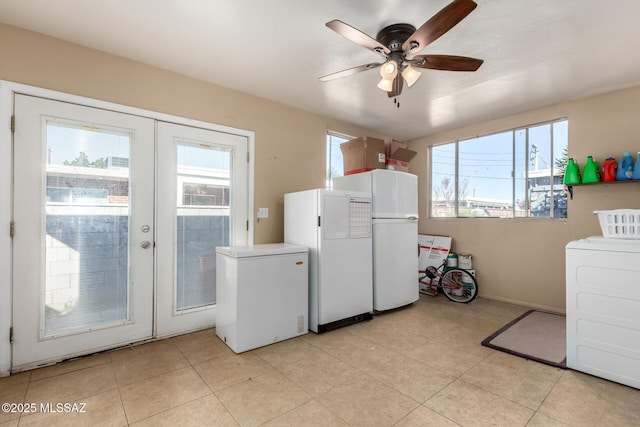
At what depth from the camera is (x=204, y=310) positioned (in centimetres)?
311

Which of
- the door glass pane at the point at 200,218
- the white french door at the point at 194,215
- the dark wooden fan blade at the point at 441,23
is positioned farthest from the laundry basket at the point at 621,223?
the door glass pane at the point at 200,218

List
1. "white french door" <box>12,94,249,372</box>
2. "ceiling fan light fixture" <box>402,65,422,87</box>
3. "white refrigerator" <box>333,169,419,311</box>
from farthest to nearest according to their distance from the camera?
"white refrigerator" <box>333,169,419,311</box>
"white french door" <box>12,94,249,372</box>
"ceiling fan light fixture" <box>402,65,422,87</box>

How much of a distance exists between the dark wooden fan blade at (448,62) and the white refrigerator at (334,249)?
56.9 inches

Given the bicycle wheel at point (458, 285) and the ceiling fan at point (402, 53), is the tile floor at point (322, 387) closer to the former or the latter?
the bicycle wheel at point (458, 285)

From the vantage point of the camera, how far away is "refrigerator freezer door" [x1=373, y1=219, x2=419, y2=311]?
11.5ft

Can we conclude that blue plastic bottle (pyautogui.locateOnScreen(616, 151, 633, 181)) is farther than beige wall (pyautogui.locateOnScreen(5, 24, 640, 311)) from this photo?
Yes

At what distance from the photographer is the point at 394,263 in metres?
3.64

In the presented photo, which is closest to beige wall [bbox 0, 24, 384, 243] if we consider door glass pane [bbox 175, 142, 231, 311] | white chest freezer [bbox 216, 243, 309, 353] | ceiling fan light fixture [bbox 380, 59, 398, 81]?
door glass pane [bbox 175, 142, 231, 311]

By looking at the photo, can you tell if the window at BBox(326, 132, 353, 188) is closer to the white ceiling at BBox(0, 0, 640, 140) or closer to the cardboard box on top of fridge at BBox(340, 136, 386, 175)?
the cardboard box on top of fridge at BBox(340, 136, 386, 175)

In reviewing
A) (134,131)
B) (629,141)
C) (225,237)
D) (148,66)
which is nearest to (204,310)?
(225,237)

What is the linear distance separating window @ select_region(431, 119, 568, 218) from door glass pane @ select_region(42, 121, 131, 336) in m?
4.51

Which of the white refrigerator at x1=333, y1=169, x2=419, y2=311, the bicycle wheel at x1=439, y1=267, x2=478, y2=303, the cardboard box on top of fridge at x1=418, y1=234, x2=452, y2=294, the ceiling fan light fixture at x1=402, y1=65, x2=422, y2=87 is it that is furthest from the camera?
the cardboard box on top of fridge at x1=418, y1=234, x2=452, y2=294

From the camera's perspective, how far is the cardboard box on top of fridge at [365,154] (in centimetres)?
365

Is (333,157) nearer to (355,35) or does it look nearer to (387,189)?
(387,189)
